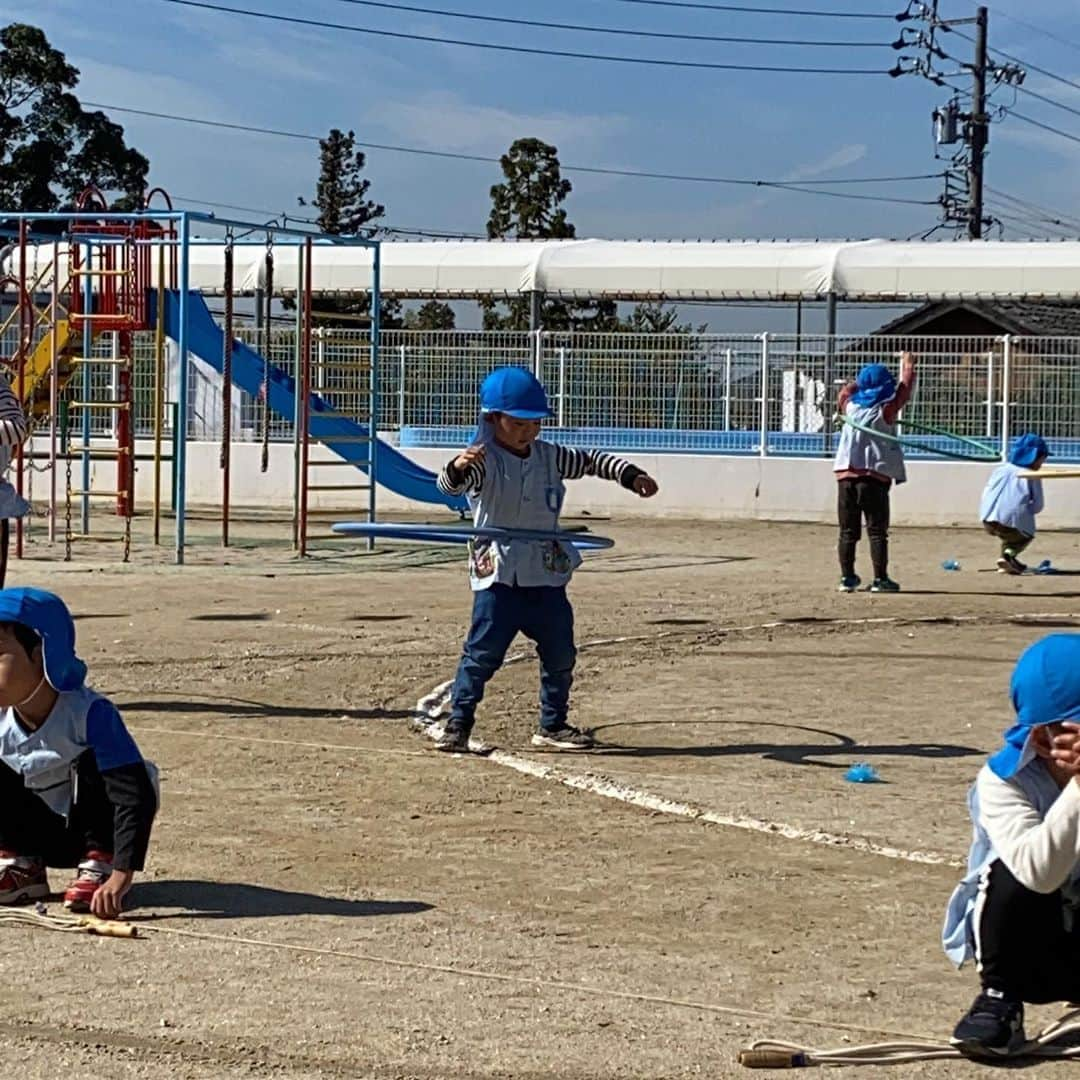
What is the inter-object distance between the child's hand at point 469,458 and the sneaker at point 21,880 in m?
3.30

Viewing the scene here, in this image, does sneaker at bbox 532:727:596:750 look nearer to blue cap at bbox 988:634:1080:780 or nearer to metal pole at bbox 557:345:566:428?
blue cap at bbox 988:634:1080:780

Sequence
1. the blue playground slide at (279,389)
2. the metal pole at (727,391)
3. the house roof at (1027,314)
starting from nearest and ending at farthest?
the blue playground slide at (279,389), the metal pole at (727,391), the house roof at (1027,314)

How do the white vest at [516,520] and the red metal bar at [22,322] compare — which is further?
the red metal bar at [22,322]

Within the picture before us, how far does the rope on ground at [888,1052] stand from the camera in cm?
465

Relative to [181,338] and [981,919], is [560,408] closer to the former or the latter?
[181,338]

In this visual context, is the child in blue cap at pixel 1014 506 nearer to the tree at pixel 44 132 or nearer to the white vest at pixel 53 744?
the white vest at pixel 53 744

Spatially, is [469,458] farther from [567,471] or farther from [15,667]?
[15,667]

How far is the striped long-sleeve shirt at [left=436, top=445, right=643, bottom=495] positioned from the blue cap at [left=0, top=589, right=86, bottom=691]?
126 inches

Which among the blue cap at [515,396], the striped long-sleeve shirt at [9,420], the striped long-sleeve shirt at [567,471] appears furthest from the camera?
the striped long-sleeve shirt at [9,420]

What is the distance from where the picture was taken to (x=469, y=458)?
9.09 meters

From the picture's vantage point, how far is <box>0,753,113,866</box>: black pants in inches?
242

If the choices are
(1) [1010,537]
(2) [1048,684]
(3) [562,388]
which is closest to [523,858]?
(2) [1048,684]

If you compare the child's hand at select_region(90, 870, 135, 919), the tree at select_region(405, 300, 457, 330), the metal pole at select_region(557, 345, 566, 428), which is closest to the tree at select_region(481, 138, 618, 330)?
the tree at select_region(405, 300, 457, 330)

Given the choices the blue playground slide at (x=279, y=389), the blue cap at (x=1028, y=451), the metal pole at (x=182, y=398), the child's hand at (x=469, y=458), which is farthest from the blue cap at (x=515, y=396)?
the blue playground slide at (x=279, y=389)
